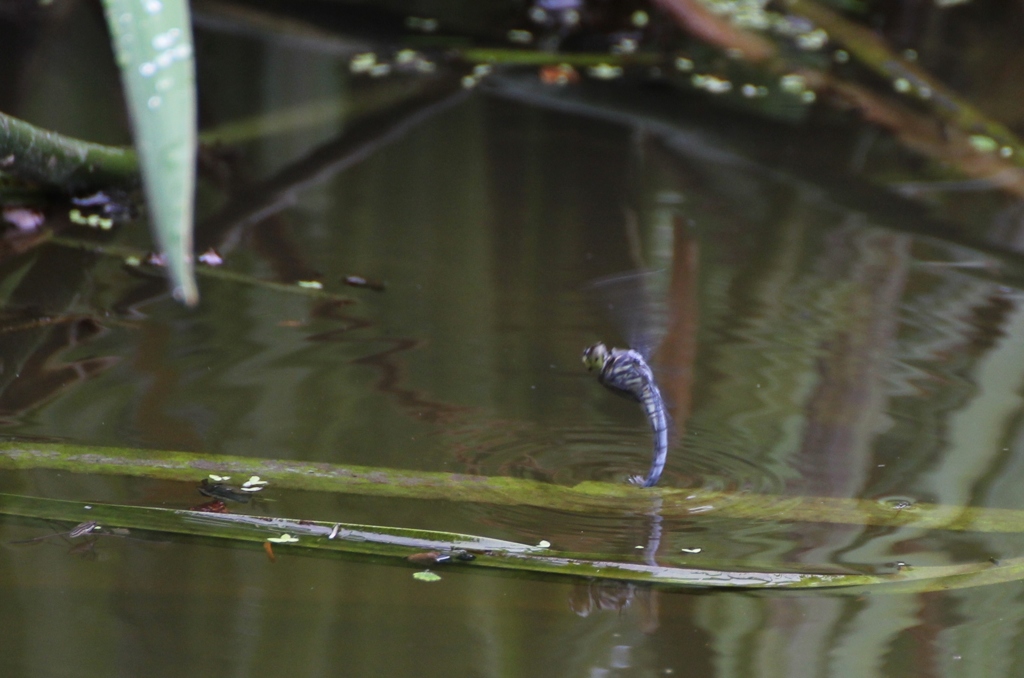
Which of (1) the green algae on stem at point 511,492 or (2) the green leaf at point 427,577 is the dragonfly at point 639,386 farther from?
(2) the green leaf at point 427,577

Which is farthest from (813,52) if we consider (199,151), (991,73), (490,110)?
(199,151)

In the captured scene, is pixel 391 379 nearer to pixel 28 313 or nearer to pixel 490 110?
pixel 28 313

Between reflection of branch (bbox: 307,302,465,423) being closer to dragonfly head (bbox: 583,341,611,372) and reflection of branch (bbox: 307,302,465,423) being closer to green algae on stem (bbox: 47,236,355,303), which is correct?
green algae on stem (bbox: 47,236,355,303)

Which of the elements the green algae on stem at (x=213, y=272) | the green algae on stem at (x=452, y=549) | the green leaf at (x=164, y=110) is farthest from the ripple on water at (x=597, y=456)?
the green leaf at (x=164, y=110)

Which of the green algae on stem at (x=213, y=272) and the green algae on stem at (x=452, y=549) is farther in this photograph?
the green algae on stem at (x=213, y=272)

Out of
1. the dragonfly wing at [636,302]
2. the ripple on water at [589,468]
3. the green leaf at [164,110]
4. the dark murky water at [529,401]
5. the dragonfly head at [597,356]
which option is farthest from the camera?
the dragonfly wing at [636,302]

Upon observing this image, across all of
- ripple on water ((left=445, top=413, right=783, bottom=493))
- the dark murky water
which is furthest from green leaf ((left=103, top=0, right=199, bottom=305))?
ripple on water ((left=445, top=413, right=783, bottom=493))
